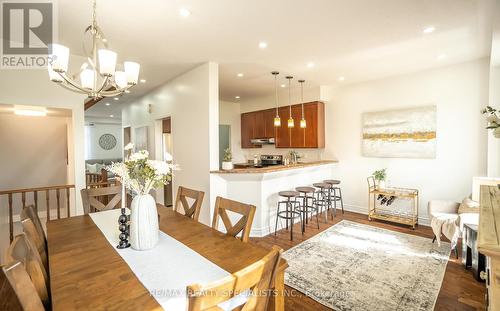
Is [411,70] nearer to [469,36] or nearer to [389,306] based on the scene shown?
[469,36]

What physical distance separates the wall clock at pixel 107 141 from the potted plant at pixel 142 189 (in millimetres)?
11512

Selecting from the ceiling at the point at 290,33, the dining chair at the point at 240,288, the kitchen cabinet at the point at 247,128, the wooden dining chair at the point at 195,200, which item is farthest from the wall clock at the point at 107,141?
the dining chair at the point at 240,288

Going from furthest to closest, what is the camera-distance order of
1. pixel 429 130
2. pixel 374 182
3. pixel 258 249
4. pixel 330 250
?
pixel 374 182
pixel 429 130
pixel 330 250
pixel 258 249

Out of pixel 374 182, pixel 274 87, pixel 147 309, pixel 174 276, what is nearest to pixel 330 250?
pixel 374 182

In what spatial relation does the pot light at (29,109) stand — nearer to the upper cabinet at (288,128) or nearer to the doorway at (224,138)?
the doorway at (224,138)

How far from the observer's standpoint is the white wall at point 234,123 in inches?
265

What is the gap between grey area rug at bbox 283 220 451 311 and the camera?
2137 millimetres

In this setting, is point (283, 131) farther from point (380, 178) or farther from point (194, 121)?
point (194, 121)

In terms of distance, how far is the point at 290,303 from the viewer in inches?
82.9

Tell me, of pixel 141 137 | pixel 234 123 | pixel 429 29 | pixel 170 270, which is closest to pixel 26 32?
pixel 170 270

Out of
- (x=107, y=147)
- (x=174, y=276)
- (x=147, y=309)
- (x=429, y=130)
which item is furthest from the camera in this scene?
(x=107, y=147)

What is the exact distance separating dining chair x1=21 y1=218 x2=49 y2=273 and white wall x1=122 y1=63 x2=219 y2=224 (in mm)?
2173

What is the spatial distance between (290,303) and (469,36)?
3.69 metres

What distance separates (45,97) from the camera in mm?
3156
